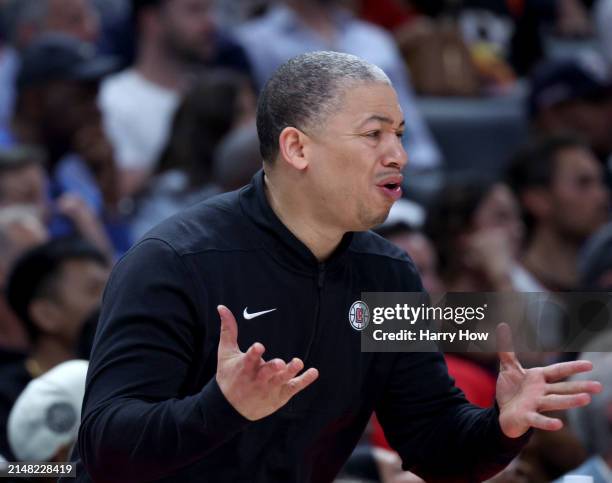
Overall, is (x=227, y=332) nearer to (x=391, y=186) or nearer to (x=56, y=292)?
(x=391, y=186)

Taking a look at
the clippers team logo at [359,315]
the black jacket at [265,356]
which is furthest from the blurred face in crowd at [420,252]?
the clippers team logo at [359,315]

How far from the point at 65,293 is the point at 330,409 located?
234 centimetres

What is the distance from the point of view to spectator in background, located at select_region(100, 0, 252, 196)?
6.57 meters

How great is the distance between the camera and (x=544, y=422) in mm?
2473

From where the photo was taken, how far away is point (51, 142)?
6047 millimetres

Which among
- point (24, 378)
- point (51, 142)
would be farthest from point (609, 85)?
point (24, 378)

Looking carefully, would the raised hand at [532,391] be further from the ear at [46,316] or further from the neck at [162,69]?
the neck at [162,69]

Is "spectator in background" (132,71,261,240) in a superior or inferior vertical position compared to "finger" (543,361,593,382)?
inferior

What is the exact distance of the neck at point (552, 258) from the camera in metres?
5.93

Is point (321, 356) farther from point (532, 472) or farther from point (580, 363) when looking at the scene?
point (532, 472)

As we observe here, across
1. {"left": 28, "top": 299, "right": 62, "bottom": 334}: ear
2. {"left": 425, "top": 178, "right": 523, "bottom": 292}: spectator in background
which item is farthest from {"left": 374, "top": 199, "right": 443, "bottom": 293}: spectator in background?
{"left": 28, "top": 299, "right": 62, "bottom": 334}: ear

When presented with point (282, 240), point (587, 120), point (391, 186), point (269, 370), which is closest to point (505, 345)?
point (391, 186)

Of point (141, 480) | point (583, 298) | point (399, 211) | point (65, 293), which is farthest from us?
point (399, 211)

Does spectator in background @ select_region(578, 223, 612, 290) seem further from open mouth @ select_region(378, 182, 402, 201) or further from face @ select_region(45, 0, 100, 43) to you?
face @ select_region(45, 0, 100, 43)
